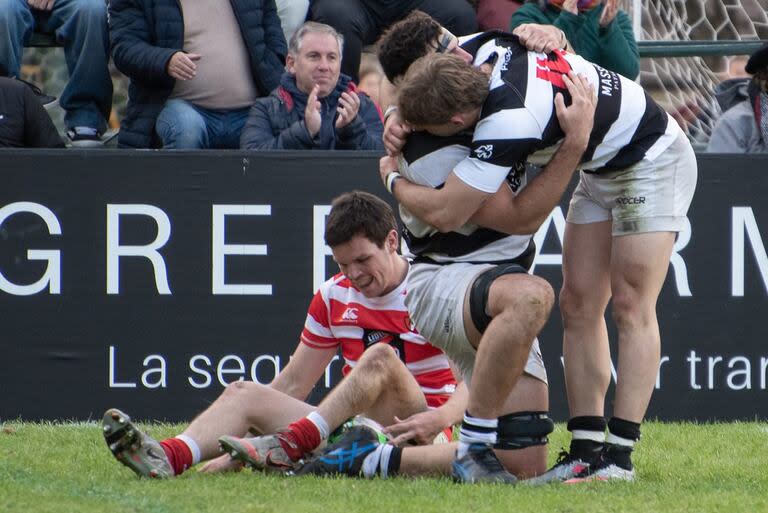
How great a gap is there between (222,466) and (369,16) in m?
3.93

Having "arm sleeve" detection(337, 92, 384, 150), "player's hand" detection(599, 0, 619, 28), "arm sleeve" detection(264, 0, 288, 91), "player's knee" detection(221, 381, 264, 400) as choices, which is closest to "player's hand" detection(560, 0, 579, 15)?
"player's hand" detection(599, 0, 619, 28)

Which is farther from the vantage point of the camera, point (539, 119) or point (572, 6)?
point (572, 6)

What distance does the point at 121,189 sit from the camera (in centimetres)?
774

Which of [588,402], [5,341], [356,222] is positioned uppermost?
[356,222]

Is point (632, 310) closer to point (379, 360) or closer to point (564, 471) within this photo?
point (564, 471)

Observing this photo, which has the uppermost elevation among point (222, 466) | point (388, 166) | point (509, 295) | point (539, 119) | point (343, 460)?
point (539, 119)

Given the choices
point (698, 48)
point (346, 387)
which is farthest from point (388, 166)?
point (698, 48)

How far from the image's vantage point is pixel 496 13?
342 inches

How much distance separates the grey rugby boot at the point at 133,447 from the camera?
4.90 meters

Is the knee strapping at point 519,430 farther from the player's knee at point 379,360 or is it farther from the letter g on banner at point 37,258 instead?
the letter g on banner at point 37,258

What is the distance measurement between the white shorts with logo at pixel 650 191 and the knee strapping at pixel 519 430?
2.58ft

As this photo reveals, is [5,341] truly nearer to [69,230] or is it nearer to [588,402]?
[69,230]

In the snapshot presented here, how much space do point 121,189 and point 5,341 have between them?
3.41 feet

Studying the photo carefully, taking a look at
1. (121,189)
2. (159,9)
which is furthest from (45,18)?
(121,189)
